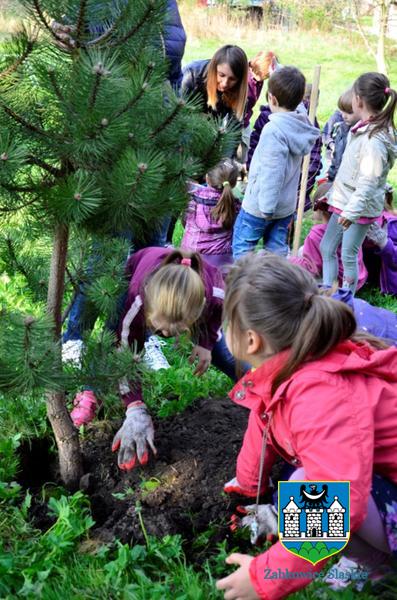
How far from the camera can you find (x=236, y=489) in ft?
7.19

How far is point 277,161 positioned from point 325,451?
2.68 meters

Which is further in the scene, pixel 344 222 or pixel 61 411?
pixel 344 222

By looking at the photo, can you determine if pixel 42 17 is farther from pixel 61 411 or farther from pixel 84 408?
pixel 84 408

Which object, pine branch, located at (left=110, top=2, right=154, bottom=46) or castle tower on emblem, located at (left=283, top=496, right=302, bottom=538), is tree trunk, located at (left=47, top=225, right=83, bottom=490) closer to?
pine branch, located at (left=110, top=2, right=154, bottom=46)

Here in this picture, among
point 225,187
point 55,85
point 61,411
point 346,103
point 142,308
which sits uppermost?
point 55,85

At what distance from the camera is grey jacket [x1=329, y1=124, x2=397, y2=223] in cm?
387

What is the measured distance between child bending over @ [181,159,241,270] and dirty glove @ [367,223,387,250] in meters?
1.00

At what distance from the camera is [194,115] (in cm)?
185

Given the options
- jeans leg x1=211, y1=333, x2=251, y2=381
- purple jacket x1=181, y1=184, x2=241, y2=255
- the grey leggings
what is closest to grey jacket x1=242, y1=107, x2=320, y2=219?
purple jacket x1=181, y1=184, x2=241, y2=255

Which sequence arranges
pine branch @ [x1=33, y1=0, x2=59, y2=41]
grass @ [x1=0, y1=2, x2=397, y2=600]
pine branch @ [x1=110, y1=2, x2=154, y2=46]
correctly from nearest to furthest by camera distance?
pine branch @ [x1=33, y1=0, x2=59, y2=41]
pine branch @ [x1=110, y1=2, x2=154, y2=46]
grass @ [x1=0, y1=2, x2=397, y2=600]

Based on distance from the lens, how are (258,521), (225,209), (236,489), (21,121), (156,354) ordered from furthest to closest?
(225,209) < (156,354) < (236,489) < (258,521) < (21,121)

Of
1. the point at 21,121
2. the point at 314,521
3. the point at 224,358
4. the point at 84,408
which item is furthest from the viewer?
the point at 224,358

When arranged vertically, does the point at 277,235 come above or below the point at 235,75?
below

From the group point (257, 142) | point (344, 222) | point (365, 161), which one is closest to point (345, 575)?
point (344, 222)
